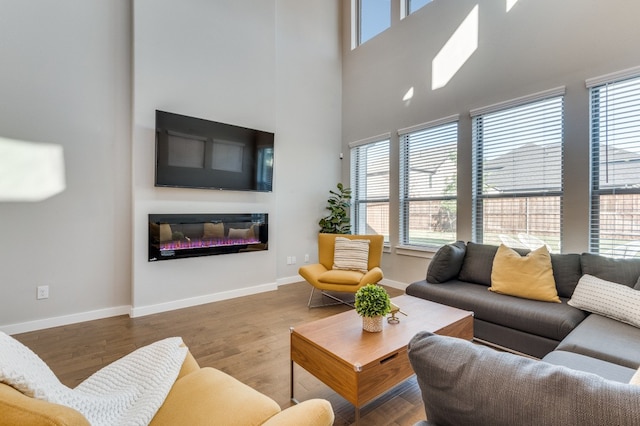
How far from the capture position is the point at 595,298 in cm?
219

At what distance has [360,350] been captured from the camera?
5.57 feet

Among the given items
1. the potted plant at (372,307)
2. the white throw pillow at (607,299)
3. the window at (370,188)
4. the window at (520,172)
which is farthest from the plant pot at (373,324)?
the window at (370,188)

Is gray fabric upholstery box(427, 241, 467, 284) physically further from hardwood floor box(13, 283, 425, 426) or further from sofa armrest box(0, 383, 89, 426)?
sofa armrest box(0, 383, 89, 426)

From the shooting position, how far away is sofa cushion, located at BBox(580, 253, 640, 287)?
2.32m

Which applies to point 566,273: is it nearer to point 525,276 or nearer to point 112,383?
point 525,276

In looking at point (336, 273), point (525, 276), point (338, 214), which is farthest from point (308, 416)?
point (338, 214)

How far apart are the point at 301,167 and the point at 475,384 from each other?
4556mm

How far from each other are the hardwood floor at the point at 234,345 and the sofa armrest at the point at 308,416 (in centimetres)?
107

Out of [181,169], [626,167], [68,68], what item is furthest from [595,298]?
[68,68]

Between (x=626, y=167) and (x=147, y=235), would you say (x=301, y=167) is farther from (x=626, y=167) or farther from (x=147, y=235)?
(x=626, y=167)

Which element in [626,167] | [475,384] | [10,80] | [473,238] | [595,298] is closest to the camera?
[475,384]

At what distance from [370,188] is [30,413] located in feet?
15.7

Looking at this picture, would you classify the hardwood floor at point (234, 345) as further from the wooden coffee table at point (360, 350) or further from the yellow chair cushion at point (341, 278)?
the yellow chair cushion at point (341, 278)

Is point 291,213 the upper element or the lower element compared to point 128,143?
lower
